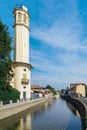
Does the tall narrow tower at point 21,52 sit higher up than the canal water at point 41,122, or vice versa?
the tall narrow tower at point 21,52

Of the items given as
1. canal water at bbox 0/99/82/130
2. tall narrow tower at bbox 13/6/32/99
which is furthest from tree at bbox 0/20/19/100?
tall narrow tower at bbox 13/6/32/99

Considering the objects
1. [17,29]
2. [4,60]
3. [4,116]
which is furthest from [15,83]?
[4,116]

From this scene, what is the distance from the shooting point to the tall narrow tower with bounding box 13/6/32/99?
70438mm

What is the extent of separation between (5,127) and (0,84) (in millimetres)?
12585

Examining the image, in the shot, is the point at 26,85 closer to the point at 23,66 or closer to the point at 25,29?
the point at 23,66

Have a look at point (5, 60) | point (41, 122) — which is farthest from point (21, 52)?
point (41, 122)

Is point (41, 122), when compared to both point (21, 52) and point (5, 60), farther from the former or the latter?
point (21, 52)

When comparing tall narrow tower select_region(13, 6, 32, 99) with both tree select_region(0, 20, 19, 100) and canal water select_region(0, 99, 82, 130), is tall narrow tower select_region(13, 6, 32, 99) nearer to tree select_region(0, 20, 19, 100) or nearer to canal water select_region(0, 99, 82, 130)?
tree select_region(0, 20, 19, 100)

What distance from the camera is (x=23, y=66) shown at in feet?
232

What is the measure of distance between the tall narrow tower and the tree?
26920 millimetres

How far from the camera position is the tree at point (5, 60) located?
130 ft

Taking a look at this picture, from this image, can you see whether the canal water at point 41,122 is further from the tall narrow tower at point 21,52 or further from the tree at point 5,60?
the tall narrow tower at point 21,52

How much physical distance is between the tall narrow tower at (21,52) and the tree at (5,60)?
26.9 m

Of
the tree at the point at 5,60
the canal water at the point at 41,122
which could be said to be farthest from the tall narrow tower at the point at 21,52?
the canal water at the point at 41,122
